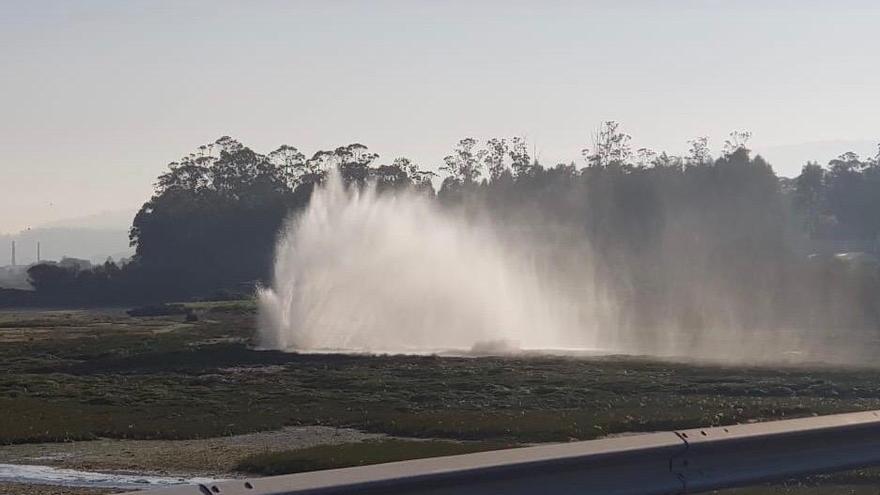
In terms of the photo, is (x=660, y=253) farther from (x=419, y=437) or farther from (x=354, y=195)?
(x=419, y=437)

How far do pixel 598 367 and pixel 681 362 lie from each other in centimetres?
574

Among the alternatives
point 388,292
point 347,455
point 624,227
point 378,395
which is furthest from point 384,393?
point 624,227

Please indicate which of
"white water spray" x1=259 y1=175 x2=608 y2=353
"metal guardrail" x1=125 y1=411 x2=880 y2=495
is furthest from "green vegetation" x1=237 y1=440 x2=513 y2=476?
"white water spray" x1=259 y1=175 x2=608 y2=353

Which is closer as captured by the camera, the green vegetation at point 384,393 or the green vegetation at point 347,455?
the green vegetation at point 347,455

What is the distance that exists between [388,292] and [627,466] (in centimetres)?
7035

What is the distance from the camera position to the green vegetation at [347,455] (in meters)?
26.6

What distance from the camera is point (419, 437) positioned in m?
33.6

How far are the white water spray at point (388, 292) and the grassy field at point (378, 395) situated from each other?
691cm

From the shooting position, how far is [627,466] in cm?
884

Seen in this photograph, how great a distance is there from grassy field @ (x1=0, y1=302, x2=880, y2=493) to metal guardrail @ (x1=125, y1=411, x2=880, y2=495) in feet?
55.3

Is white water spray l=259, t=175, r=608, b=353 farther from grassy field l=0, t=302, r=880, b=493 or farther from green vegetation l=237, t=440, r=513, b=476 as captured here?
green vegetation l=237, t=440, r=513, b=476

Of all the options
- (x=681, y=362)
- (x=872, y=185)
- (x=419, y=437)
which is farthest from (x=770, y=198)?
(x=419, y=437)

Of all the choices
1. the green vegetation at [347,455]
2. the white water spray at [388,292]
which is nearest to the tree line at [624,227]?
the white water spray at [388,292]

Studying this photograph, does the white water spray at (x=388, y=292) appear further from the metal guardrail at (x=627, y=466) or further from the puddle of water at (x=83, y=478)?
the metal guardrail at (x=627, y=466)
